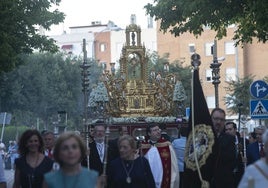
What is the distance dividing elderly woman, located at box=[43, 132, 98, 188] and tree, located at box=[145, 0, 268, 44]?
44.1 feet

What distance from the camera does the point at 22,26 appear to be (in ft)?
93.5

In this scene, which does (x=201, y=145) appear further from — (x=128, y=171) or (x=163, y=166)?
(x=163, y=166)

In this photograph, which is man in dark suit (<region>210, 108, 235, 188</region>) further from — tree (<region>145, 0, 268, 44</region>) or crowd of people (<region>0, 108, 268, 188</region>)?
tree (<region>145, 0, 268, 44</region>)

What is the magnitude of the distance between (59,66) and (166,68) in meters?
41.8

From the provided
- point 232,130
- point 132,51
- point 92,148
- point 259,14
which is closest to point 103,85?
point 132,51

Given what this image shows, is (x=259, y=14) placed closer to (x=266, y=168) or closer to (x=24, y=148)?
(x=24, y=148)

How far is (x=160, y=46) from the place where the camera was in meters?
84.6

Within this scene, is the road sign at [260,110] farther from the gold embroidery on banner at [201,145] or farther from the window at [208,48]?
the window at [208,48]

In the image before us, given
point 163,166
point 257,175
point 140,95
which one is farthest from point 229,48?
point 257,175

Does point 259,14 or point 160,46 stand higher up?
point 160,46

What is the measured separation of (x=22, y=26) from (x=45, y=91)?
37.4 m

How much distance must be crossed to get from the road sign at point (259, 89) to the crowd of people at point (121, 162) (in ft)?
8.53

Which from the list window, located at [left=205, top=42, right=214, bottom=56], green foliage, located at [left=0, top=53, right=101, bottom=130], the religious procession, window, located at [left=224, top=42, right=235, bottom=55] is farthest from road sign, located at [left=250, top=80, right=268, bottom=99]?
window, located at [left=205, top=42, right=214, bottom=56]

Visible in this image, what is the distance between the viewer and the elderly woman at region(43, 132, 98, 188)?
6465mm
